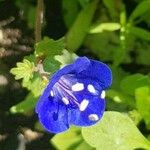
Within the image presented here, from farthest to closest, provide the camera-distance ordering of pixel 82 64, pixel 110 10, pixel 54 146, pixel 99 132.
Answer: pixel 110 10 < pixel 54 146 < pixel 99 132 < pixel 82 64

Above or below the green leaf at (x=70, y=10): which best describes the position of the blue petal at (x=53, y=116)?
above

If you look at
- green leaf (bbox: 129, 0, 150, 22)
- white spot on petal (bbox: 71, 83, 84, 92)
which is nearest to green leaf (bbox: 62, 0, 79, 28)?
green leaf (bbox: 129, 0, 150, 22)

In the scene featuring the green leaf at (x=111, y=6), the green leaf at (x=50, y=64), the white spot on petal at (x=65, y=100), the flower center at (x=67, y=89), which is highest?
the green leaf at (x=50, y=64)

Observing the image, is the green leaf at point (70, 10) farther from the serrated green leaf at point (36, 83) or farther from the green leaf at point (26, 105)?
the serrated green leaf at point (36, 83)

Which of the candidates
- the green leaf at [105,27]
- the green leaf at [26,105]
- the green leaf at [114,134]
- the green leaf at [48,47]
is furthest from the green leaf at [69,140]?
the green leaf at [48,47]

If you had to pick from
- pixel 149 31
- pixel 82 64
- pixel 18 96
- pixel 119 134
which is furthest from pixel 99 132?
pixel 149 31

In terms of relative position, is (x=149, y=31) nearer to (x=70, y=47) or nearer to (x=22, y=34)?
(x=70, y=47)

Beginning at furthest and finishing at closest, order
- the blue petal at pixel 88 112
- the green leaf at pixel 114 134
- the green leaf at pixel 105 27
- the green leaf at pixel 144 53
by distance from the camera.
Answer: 1. the green leaf at pixel 144 53
2. the green leaf at pixel 105 27
3. the green leaf at pixel 114 134
4. the blue petal at pixel 88 112
